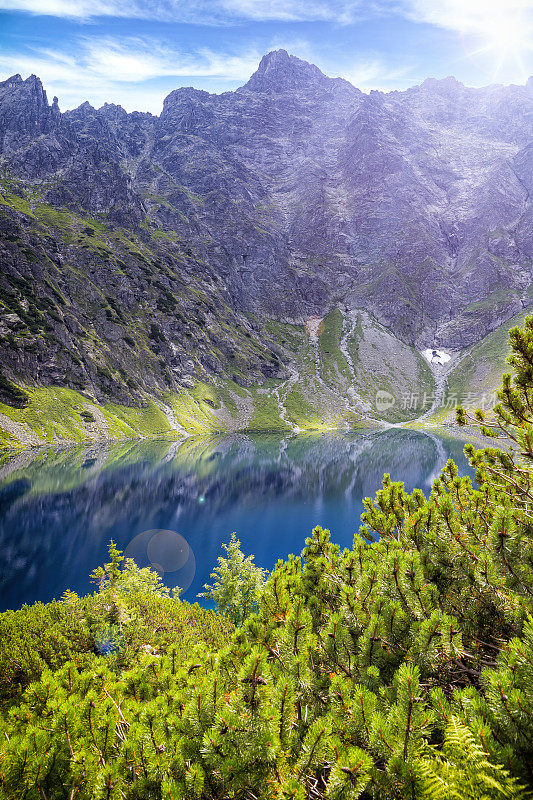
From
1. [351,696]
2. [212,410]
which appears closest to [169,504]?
[351,696]

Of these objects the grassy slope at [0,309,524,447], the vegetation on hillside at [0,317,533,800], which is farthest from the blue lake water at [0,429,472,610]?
the vegetation on hillside at [0,317,533,800]

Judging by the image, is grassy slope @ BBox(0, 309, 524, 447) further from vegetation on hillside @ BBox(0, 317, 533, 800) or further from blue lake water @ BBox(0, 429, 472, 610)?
vegetation on hillside @ BBox(0, 317, 533, 800)

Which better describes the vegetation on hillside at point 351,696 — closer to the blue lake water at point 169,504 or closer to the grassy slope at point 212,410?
the blue lake water at point 169,504

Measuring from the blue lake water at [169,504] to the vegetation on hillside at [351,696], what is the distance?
32.0 m

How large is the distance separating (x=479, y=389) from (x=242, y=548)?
191710 millimetres

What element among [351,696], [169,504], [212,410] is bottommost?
[212,410]

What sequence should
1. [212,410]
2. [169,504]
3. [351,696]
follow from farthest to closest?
[212,410] < [169,504] < [351,696]

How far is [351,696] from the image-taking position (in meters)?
3.82

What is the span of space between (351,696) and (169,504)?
57117mm

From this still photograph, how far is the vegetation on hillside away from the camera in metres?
2.66

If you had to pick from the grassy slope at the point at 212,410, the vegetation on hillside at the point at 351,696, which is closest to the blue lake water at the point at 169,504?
the grassy slope at the point at 212,410

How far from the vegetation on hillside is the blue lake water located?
3197 cm

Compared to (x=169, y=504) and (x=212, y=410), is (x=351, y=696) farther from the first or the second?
(x=212, y=410)

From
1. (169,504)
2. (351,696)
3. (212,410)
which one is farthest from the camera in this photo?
(212,410)
